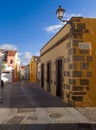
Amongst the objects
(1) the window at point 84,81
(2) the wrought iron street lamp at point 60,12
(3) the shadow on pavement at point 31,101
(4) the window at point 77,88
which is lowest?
(3) the shadow on pavement at point 31,101

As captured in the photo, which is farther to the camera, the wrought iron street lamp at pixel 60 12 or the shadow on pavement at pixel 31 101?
the shadow on pavement at pixel 31 101

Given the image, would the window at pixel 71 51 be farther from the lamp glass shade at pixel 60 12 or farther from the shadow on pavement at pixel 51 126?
the shadow on pavement at pixel 51 126

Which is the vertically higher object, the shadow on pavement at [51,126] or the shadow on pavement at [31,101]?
the shadow on pavement at [31,101]

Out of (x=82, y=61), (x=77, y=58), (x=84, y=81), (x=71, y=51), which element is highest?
(x=71, y=51)

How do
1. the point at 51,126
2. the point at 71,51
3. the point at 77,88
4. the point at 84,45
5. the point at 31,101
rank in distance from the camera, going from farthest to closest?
the point at 31,101, the point at 71,51, the point at 84,45, the point at 77,88, the point at 51,126

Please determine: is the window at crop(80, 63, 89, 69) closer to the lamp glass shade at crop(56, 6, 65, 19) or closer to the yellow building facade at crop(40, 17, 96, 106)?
the yellow building facade at crop(40, 17, 96, 106)

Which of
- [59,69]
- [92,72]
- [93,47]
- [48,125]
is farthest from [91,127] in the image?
[59,69]

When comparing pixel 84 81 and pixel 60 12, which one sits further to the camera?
pixel 60 12

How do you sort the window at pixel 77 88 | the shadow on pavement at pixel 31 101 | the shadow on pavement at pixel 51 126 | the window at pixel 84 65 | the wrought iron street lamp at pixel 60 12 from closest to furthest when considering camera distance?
the shadow on pavement at pixel 51 126
the window at pixel 77 88
the window at pixel 84 65
the wrought iron street lamp at pixel 60 12
the shadow on pavement at pixel 31 101

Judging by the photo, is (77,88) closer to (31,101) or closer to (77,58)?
(77,58)

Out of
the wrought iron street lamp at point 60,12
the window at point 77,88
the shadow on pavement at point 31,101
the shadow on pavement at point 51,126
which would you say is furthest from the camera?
the shadow on pavement at point 31,101

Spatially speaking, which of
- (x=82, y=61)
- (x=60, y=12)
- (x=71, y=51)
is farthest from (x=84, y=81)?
(x=60, y=12)

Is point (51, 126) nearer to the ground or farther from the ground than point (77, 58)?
nearer to the ground

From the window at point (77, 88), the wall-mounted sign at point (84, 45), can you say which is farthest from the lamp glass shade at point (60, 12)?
the window at point (77, 88)
